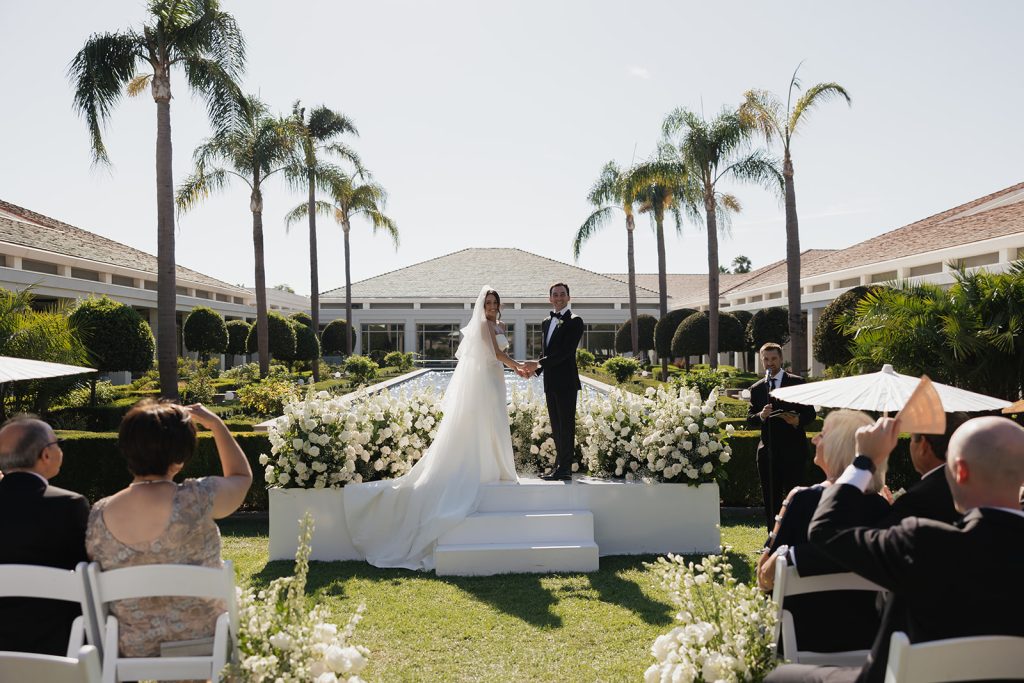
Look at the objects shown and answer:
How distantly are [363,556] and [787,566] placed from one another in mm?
4653

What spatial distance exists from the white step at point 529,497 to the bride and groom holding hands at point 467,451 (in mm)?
143

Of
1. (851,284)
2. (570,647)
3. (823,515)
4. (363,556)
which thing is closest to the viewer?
(823,515)

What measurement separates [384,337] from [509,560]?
1617 inches

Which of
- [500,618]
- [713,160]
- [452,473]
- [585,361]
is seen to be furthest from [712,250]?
[500,618]

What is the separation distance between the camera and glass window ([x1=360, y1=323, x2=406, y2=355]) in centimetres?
4616

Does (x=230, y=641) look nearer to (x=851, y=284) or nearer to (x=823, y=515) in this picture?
(x=823, y=515)

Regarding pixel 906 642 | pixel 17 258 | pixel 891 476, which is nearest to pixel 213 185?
pixel 17 258

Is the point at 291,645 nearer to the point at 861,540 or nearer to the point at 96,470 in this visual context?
the point at 861,540

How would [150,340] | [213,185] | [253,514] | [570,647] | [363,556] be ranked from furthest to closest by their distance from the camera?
[213,185], [150,340], [253,514], [363,556], [570,647]

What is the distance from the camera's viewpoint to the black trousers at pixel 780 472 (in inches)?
249

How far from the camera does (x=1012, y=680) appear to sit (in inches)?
77.1

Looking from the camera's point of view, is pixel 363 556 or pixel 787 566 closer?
pixel 787 566

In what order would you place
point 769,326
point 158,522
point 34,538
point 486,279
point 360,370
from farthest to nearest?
point 486,279
point 769,326
point 360,370
point 34,538
point 158,522

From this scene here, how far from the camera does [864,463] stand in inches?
89.9
